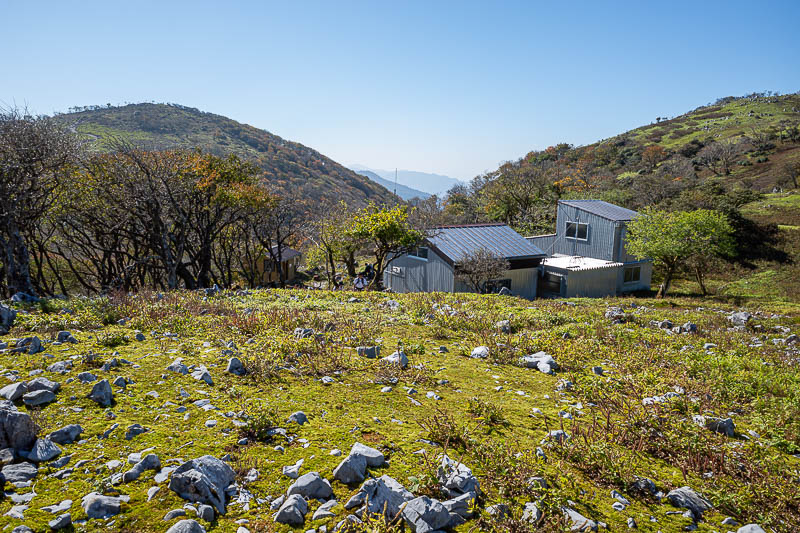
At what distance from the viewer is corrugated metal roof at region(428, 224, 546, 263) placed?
1044 inches

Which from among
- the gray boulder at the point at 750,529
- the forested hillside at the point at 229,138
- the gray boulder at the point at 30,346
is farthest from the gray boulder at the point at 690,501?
the forested hillside at the point at 229,138

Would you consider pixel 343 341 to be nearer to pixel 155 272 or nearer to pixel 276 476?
pixel 276 476

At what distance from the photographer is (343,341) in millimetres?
7930

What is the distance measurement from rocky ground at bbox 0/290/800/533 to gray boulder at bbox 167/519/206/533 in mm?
10

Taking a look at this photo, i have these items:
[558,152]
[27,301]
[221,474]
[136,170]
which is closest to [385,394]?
[221,474]

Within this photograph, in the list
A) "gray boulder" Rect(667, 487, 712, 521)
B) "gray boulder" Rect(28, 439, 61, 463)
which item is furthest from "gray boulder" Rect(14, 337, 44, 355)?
"gray boulder" Rect(667, 487, 712, 521)

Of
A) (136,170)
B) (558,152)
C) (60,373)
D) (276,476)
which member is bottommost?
(276,476)

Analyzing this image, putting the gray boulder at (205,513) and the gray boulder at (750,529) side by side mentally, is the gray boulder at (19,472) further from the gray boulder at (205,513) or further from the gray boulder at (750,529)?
the gray boulder at (750,529)

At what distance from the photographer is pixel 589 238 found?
33.1 meters

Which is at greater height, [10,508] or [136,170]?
[136,170]

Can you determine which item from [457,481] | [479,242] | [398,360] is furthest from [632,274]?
[457,481]

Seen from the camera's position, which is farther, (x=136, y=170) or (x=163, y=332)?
(x=136, y=170)

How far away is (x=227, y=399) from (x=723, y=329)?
13.5m

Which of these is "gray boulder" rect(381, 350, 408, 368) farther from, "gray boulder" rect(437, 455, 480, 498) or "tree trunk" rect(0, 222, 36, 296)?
"tree trunk" rect(0, 222, 36, 296)
